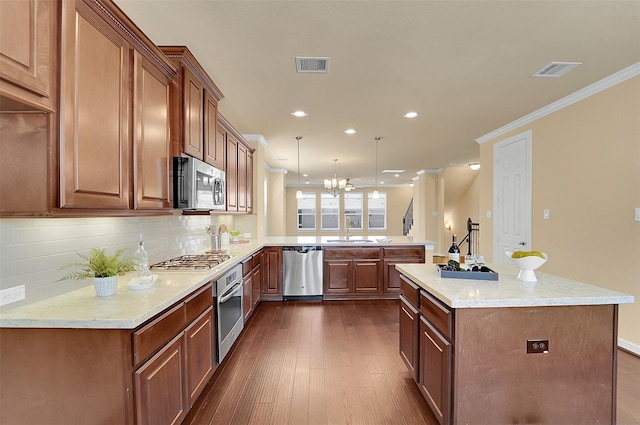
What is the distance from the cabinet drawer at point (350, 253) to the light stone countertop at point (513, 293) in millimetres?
2482

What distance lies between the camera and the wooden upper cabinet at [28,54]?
3.41 feet

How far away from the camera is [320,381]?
239 cm

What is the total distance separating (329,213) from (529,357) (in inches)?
421

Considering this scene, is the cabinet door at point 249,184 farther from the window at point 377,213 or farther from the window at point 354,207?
the window at point 377,213

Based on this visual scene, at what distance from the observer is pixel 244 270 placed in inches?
131

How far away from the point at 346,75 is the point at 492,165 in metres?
3.44

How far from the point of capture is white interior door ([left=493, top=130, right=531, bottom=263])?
416 centimetres

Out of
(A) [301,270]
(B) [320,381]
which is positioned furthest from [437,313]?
(A) [301,270]

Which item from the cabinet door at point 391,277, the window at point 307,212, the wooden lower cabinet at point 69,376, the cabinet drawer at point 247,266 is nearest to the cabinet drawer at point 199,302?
the wooden lower cabinet at point 69,376

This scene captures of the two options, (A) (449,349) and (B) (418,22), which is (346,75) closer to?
(B) (418,22)

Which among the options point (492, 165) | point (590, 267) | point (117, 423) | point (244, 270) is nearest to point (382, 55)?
point (244, 270)

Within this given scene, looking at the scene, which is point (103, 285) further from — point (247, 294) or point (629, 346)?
point (629, 346)

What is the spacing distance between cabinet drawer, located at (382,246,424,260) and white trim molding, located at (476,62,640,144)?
2216 millimetres

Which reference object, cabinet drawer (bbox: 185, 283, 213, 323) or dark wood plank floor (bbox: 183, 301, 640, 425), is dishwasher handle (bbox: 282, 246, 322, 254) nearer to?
dark wood plank floor (bbox: 183, 301, 640, 425)
